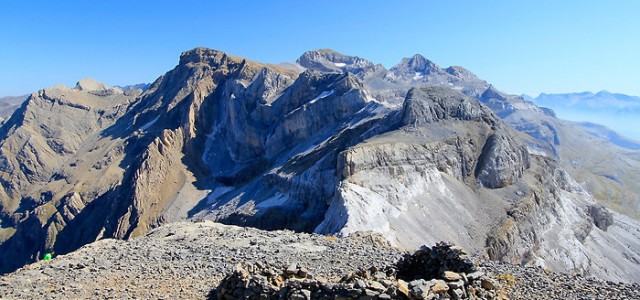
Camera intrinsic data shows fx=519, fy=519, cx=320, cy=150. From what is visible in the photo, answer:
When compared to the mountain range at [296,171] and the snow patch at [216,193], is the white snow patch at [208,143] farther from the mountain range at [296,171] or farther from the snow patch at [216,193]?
the snow patch at [216,193]

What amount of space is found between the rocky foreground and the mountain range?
20.6m

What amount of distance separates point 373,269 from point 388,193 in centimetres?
3940

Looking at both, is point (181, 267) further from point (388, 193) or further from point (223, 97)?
point (223, 97)

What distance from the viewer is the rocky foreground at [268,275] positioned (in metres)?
13.3

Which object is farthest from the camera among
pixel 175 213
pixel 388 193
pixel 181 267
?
pixel 175 213

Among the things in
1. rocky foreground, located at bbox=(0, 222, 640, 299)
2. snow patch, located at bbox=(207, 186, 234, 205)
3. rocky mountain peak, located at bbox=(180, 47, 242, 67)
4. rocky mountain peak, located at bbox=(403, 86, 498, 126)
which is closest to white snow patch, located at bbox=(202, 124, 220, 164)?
snow patch, located at bbox=(207, 186, 234, 205)

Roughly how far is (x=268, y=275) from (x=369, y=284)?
314 cm

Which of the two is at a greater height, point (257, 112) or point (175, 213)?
point (257, 112)

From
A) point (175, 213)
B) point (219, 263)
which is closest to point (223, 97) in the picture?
point (175, 213)

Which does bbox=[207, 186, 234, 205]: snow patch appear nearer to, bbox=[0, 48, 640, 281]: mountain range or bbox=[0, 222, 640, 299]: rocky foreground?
bbox=[0, 48, 640, 281]: mountain range

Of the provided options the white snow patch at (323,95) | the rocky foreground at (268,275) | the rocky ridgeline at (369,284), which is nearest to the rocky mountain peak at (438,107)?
the white snow patch at (323,95)

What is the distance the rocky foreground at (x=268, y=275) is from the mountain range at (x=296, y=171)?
2061 centimetres

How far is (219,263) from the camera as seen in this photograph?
19.0 metres

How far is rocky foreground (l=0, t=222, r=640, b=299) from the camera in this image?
13.3 metres
